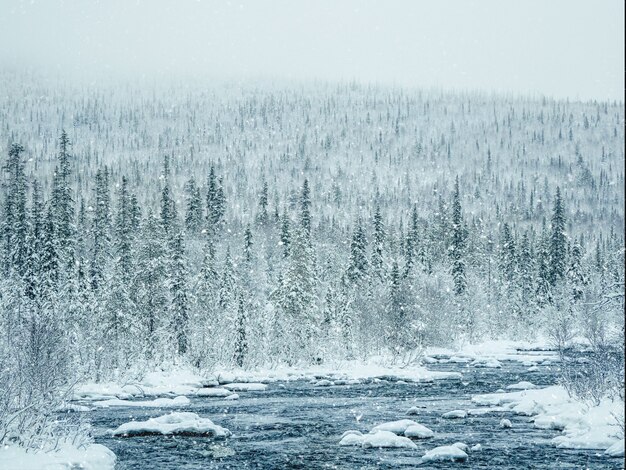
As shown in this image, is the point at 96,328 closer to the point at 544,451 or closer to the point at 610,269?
the point at 544,451

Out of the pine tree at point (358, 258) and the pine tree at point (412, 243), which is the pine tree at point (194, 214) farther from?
the pine tree at point (358, 258)

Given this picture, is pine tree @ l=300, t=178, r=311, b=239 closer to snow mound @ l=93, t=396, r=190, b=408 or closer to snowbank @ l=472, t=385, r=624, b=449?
snow mound @ l=93, t=396, r=190, b=408

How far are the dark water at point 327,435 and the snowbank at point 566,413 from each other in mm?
807

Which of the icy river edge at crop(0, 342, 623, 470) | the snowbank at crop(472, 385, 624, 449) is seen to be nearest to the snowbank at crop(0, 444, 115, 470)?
the icy river edge at crop(0, 342, 623, 470)

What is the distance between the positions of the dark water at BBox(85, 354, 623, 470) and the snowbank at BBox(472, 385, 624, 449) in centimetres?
81

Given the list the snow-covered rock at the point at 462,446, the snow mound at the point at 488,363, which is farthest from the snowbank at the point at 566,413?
the snow mound at the point at 488,363

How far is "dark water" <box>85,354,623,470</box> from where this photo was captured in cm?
2180

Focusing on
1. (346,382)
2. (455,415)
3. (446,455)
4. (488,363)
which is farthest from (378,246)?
(446,455)

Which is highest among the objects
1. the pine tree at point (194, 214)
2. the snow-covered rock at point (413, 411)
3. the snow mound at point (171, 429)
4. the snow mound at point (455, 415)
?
the pine tree at point (194, 214)

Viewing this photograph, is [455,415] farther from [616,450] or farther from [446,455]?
[616,450]

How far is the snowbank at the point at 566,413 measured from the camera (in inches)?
930

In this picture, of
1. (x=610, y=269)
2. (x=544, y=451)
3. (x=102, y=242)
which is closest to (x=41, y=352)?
(x=544, y=451)

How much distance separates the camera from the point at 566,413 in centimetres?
2834

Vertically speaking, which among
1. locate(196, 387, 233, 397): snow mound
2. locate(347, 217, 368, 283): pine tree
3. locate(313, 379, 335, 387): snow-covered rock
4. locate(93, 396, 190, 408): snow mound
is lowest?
locate(313, 379, 335, 387): snow-covered rock
